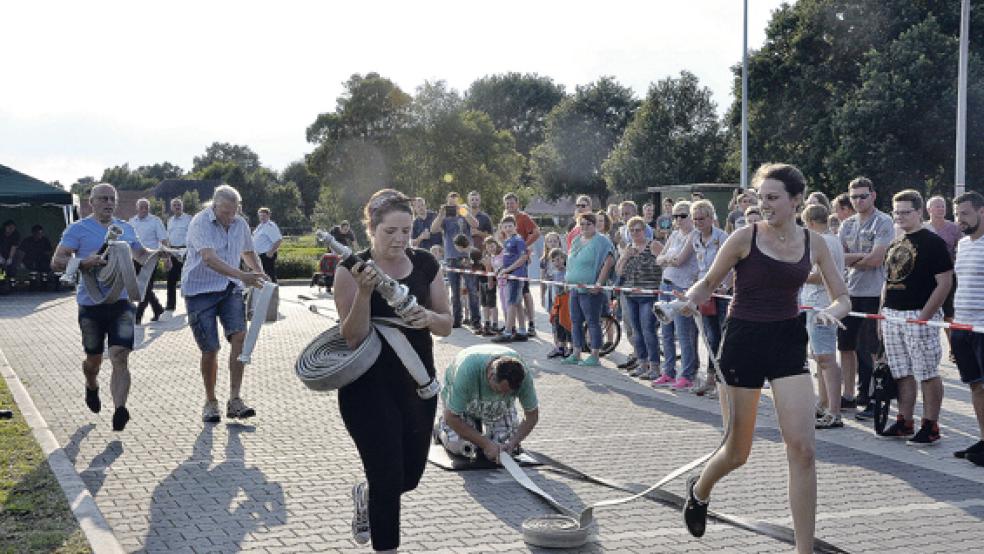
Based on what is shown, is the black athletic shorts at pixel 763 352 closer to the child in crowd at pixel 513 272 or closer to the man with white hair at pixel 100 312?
the man with white hair at pixel 100 312

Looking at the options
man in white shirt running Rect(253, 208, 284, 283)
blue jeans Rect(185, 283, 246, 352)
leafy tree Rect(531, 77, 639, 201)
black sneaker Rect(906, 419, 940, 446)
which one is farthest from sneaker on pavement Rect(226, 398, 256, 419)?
leafy tree Rect(531, 77, 639, 201)

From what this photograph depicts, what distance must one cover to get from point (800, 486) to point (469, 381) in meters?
2.83

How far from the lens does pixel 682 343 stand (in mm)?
11359

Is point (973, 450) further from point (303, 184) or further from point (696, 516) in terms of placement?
point (303, 184)

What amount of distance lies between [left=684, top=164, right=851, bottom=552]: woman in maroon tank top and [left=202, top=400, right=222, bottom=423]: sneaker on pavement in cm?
539

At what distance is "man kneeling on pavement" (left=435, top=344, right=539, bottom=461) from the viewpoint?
7301 millimetres

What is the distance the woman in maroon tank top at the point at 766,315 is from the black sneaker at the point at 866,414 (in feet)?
14.9

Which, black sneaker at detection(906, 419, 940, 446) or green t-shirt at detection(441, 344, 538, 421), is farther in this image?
black sneaker at detection(906, 419, 940, 446)

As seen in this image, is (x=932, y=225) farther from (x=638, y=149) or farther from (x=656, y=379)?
(x=638, y=149)

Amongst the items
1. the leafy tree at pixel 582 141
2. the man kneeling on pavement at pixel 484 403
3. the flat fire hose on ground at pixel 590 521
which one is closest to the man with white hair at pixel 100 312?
the man kneeling on pavement at pixel 484 403

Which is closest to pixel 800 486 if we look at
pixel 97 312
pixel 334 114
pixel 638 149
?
pixel 97 312

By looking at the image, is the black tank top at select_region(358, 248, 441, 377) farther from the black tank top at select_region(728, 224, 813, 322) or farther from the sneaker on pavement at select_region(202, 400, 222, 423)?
the sneaker on pavement at select_region(202, 400, 222, 423)

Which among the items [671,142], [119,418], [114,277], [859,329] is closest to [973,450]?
[859,329]

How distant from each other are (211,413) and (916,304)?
618cm
